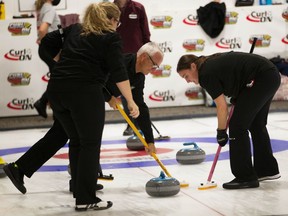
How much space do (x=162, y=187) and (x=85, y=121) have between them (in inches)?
32.6

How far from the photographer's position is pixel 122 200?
16.5ft

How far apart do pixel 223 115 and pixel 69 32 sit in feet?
4.32

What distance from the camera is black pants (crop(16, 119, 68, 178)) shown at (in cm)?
521

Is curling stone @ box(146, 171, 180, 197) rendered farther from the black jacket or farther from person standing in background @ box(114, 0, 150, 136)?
person standing in background @ box(114, 0, 150, 136)

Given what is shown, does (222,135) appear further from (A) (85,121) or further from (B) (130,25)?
(B) (130,25)

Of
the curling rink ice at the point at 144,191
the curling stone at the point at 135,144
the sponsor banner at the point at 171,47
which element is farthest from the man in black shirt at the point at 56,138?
the sponsor banner at the point at 171,47

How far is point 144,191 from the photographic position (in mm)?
5324

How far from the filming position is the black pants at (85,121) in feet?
14.9

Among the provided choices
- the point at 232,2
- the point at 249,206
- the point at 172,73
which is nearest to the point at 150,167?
the point at 249,206

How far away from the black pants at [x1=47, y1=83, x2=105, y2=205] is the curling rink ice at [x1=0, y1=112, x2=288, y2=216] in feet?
0.64

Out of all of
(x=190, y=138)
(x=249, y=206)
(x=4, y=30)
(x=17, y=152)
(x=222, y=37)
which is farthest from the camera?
(x=222, y=37)

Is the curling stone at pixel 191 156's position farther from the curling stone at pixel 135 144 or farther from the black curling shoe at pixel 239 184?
the black curling shoe at pixel 239 184

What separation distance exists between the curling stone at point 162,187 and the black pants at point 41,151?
0.82m

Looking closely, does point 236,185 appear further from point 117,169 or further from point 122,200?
point 117,169
